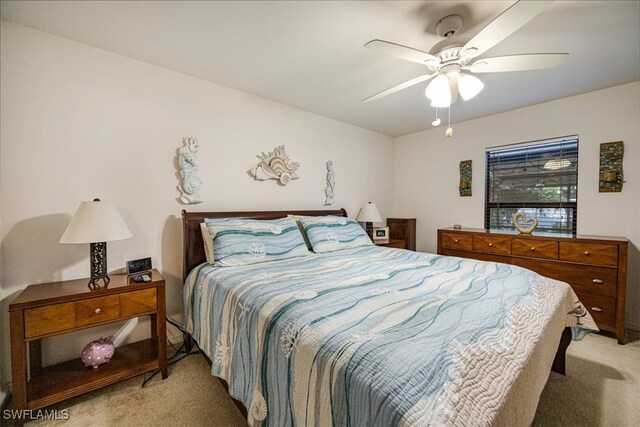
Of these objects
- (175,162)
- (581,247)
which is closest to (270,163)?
(175,162)

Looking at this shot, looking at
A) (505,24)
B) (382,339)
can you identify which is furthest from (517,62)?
(382,339)

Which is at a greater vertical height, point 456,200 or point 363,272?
point 456,200

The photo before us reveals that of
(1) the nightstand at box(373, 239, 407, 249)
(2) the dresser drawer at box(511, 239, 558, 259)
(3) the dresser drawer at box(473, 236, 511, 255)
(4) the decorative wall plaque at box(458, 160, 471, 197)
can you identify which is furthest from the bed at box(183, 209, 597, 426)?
(4) the decorative wall plaque at box(458, 160, 471, 197)

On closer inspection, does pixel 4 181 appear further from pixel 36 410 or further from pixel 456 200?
pixel 456 200

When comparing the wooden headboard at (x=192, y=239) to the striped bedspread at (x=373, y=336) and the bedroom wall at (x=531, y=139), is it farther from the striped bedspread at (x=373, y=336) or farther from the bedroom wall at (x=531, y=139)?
the bedroom wall at (x=531, y=139)

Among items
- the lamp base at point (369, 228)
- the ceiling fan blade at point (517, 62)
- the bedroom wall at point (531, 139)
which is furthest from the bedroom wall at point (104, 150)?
the bedroom wall at point (531, 139)

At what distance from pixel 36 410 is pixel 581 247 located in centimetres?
425

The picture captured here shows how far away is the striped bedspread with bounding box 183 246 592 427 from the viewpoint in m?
0.75

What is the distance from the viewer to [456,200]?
375 centimetres

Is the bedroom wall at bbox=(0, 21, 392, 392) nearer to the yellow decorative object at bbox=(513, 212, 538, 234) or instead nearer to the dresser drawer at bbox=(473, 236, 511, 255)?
the dresser drawer at bbox=(473, 236, 511, 255)

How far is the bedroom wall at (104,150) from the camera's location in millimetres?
1709

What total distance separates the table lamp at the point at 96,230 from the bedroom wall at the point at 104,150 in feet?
0.97

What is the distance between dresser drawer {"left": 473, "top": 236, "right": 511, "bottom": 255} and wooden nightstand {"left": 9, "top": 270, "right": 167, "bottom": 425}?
3.20 metres

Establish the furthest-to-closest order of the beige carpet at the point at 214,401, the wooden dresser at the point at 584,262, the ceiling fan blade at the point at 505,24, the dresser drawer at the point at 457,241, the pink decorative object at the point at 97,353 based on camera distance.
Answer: the dresser drawer at the point at 457,241 → the wooden dresser at the point at 584,262 → the pink decorative object at the point at 97,353 → the beige carpet at the point at 214,401 → the ceiling fan blade at the point at 505,24
